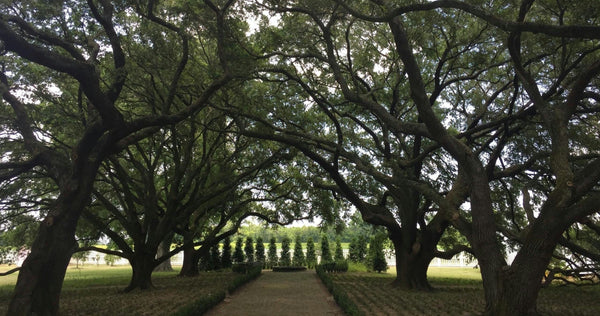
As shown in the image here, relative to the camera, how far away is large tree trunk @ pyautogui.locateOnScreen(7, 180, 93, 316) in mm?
7375

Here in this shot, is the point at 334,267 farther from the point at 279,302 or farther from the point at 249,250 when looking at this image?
the point at 279,302

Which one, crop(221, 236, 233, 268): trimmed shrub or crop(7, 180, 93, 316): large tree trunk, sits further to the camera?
crop(221, 236, 233, 268): trimmed shrub

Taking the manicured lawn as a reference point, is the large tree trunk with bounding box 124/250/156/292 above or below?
above

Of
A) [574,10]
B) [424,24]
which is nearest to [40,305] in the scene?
[424,24]

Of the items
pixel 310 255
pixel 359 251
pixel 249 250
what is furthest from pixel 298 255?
pixel 359 251

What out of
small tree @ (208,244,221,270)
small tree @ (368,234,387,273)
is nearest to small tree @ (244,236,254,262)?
small tree @ (208,244,221,270)

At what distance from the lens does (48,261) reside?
7.75 m

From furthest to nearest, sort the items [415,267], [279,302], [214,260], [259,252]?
[259,252], [214,260], [415,267], [279,302]

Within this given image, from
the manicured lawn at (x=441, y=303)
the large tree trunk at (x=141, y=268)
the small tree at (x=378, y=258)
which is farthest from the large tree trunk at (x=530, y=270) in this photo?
the small tree at (x=378, y=258)

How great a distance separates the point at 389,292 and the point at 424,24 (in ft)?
28.8

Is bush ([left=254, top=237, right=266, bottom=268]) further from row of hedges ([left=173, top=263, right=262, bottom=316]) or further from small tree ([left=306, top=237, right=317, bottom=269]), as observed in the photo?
row of hedges ([left=173, top=263, right=262, bottom=316])

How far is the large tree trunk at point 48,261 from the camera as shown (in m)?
7.38

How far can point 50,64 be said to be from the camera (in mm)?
6719

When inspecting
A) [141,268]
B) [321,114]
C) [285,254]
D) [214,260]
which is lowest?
[214,260]
